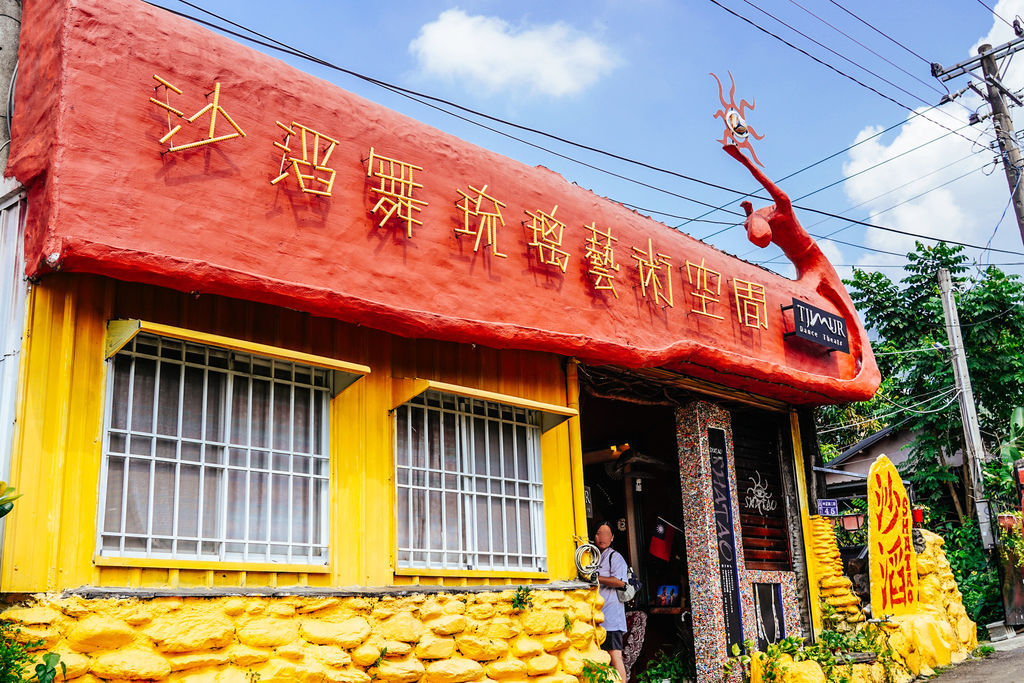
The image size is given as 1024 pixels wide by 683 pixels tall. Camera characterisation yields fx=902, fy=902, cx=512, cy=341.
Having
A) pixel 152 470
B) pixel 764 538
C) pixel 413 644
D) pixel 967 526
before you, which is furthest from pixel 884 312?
pixel 152 470

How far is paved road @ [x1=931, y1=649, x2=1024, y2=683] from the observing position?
10.1 meters

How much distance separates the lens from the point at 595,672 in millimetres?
7148

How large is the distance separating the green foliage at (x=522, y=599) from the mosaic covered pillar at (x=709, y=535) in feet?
10.5

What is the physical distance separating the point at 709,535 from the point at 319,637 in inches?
207

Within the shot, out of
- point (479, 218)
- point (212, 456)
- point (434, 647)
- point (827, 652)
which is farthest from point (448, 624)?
point (827, 652)

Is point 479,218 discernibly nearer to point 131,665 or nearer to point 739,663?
point 131,665

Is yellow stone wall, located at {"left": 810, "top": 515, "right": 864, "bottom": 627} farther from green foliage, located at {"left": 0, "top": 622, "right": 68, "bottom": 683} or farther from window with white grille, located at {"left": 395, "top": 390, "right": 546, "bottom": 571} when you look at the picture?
green foliage, located at {"left": 0, "top": 622, "right": 68, "bottom": 683}

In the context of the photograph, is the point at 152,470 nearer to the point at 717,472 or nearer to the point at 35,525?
the point at 35,525

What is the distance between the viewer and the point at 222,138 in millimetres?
5691

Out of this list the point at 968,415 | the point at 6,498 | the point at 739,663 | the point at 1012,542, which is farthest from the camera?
the point at 968,415

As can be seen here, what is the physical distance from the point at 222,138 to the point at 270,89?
2.28 feet

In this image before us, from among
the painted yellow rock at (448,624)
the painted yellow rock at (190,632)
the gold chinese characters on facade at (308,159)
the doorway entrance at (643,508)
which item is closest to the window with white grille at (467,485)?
the painted yellow rock at (448,624)

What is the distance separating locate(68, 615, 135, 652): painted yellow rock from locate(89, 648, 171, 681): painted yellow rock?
53 millimetres

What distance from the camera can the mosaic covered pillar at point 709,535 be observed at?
9.45 m
